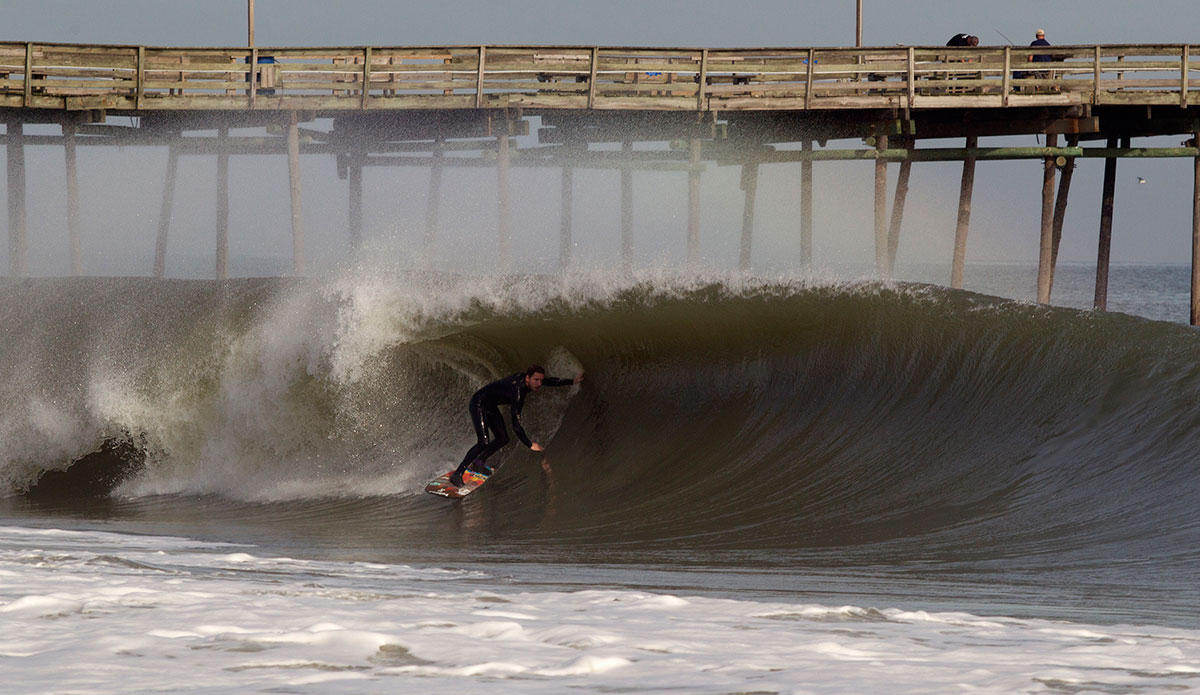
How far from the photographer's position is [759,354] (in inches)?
484

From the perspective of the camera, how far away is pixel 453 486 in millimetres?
10664

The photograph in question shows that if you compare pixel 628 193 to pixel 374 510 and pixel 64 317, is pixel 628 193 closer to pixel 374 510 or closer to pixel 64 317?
pixel 64 317

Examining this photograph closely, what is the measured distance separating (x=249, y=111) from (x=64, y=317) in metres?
6.37

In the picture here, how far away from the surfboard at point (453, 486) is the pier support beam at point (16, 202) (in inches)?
542

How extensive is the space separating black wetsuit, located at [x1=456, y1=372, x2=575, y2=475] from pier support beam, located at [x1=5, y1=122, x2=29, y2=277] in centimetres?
1376

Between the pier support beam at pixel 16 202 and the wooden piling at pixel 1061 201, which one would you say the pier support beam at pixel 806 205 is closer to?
the wooden piling at pixel 1061 201

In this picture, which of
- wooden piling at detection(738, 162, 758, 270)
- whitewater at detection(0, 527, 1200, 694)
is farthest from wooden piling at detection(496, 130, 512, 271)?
whitewater at detection(0, 527, 1200, 694)

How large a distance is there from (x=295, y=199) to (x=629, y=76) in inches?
220

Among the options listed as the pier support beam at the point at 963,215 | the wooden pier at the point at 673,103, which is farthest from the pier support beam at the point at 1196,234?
the pier support beam at the point at 963,215

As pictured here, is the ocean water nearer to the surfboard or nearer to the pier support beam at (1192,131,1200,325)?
the surfboard

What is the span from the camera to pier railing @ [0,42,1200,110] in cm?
1964

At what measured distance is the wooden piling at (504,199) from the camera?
744 inches

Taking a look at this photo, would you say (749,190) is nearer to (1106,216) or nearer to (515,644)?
(1106,216)

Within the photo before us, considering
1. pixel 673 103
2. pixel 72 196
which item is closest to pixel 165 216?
pixel 72 196
